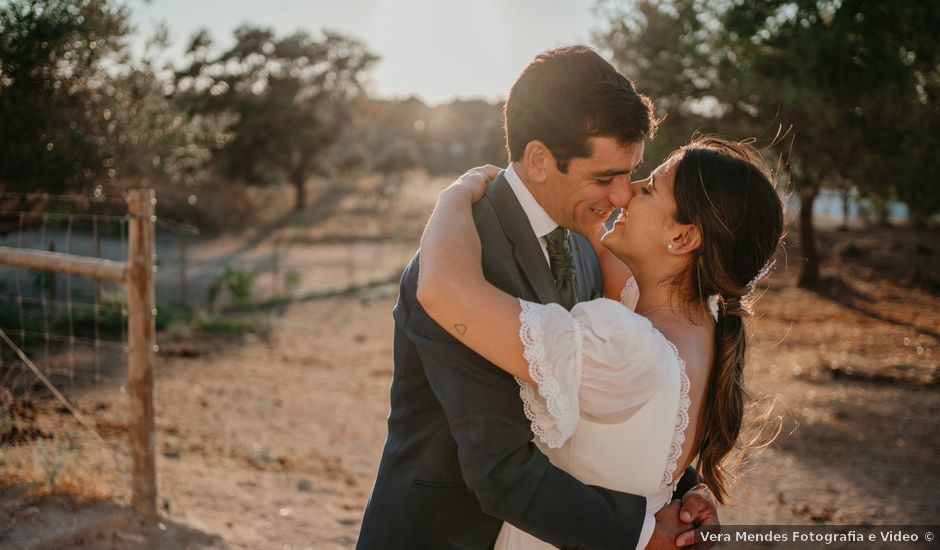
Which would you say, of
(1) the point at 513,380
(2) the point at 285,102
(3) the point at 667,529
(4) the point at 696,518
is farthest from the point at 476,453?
(2) the point at 285,102

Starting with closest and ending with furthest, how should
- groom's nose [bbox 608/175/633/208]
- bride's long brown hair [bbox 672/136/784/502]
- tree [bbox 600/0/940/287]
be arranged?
bride's long brown hair [bbox 672/136/784/502], groom's nose [bbox 608/175/633/208], tree [bbox 600/0/940/287]

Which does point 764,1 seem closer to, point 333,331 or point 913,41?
point 913,41

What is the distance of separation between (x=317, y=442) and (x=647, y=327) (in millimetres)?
5894

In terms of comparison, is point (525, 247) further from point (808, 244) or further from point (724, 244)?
point (808, 244)

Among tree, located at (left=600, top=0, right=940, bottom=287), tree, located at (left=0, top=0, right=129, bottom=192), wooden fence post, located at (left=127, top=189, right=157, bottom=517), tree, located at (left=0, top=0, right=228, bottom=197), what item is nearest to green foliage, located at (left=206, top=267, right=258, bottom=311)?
tree, located at (left=0, top=0, right=228, bottom=197)

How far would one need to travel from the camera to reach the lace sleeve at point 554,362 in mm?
1781

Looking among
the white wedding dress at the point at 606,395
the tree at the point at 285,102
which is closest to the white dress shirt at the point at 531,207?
the white wedding dress at the point at 606,395

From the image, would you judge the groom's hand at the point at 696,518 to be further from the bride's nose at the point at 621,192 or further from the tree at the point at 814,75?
the tree at the point at 814,75

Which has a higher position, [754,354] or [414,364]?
[414,364]

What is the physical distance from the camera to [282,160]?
33.5 m

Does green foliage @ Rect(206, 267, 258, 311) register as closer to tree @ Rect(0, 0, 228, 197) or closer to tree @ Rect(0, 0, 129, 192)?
tree @ Rect(0, 0, 228, 197)

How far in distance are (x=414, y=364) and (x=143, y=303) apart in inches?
117

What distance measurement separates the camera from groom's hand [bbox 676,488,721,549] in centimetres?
204

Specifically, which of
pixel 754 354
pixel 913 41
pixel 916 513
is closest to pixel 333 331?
pixel 754 354
